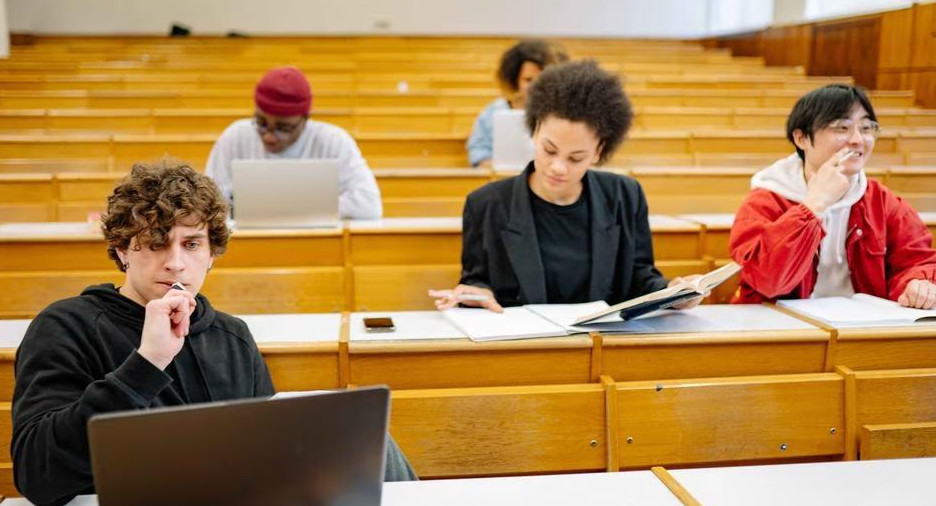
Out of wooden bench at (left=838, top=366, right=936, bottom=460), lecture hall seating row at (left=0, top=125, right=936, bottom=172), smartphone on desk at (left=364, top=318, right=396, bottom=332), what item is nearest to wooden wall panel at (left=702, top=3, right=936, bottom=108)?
lecture hall seating row at (left=0, top=125, right=936, bottom=172)

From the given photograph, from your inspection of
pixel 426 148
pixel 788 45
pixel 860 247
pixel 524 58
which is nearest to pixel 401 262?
pixel 860 247

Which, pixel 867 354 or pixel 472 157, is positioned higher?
pixel 472 157

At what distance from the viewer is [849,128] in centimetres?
151

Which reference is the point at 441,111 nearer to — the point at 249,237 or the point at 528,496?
the point at 249,237

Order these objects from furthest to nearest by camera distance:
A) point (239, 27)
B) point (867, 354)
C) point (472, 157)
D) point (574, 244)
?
1. point (239, 27)
2. point (472, 157)
3. point (574, 244)
4. point (867, 354)

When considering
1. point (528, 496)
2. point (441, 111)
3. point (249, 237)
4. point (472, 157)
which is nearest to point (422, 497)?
point (528, 496)

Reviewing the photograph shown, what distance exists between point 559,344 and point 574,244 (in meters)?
0.40

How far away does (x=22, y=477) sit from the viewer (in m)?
0.79

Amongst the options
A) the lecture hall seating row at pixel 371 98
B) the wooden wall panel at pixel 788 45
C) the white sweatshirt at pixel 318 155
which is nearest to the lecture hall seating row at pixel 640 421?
the white sweatshirt at pixel 318 155

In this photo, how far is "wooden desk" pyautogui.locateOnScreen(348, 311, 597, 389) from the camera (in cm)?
119

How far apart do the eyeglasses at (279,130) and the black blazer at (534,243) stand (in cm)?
91

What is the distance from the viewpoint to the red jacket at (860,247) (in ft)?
4.85

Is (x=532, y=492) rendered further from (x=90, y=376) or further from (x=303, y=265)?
(x=303, y=265)

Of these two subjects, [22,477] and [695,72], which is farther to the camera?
[695,72]
